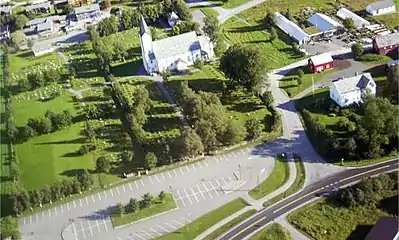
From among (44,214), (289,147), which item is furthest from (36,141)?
(289,147)

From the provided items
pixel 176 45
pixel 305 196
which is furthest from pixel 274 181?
pixel 176 45

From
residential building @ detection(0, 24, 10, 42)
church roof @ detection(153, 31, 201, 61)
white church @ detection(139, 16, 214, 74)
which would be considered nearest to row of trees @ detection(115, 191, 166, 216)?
white church @ detection(139, 16, 214, 74)

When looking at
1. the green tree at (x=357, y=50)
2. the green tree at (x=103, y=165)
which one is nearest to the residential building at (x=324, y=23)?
the green tree at (x=357, y=50)

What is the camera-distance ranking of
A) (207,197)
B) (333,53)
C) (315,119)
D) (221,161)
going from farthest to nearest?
1. (333,53)
2. (315,119)
3. (221,161)
4. (207,197)

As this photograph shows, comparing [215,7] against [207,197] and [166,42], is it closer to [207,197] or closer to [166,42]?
[166,42]

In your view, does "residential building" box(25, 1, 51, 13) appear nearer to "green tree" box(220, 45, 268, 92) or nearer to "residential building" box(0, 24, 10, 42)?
"residential building" box(0, 24, 10, 42)

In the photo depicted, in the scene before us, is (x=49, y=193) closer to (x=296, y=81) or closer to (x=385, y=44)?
(x=296, y=81)
